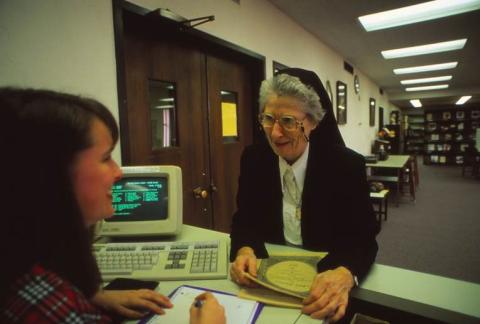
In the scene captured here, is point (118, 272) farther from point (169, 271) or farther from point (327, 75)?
point (327, 75)

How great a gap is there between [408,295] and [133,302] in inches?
32.3

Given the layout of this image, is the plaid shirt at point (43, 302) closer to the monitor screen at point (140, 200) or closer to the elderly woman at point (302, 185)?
the elderly woman at point (302, 185)

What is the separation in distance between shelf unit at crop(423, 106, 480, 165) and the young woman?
42.5 feet

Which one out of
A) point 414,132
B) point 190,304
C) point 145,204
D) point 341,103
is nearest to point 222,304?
point 190,304

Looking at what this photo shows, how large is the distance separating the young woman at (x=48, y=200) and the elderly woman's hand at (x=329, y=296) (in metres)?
0.53

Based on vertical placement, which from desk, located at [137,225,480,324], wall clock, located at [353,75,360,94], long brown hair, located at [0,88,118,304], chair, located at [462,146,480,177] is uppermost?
wall clock, located at [353,75,360,94]

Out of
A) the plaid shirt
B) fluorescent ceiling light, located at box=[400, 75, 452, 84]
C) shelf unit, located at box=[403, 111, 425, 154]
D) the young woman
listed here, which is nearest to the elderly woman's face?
the young woman

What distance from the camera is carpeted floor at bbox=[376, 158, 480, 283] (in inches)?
114

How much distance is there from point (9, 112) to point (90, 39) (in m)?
1.20

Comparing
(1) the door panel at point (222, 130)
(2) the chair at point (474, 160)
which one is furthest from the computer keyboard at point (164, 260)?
(2) the chair at point (474, 160)

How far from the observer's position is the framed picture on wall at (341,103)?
5188 millimetres

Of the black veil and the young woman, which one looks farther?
the black veil

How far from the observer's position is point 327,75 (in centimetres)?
479

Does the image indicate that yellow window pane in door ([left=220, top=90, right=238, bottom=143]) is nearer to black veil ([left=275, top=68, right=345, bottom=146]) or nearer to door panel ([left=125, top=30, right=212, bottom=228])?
door panel ([left=125, top=30, right=212, bottom=228])
